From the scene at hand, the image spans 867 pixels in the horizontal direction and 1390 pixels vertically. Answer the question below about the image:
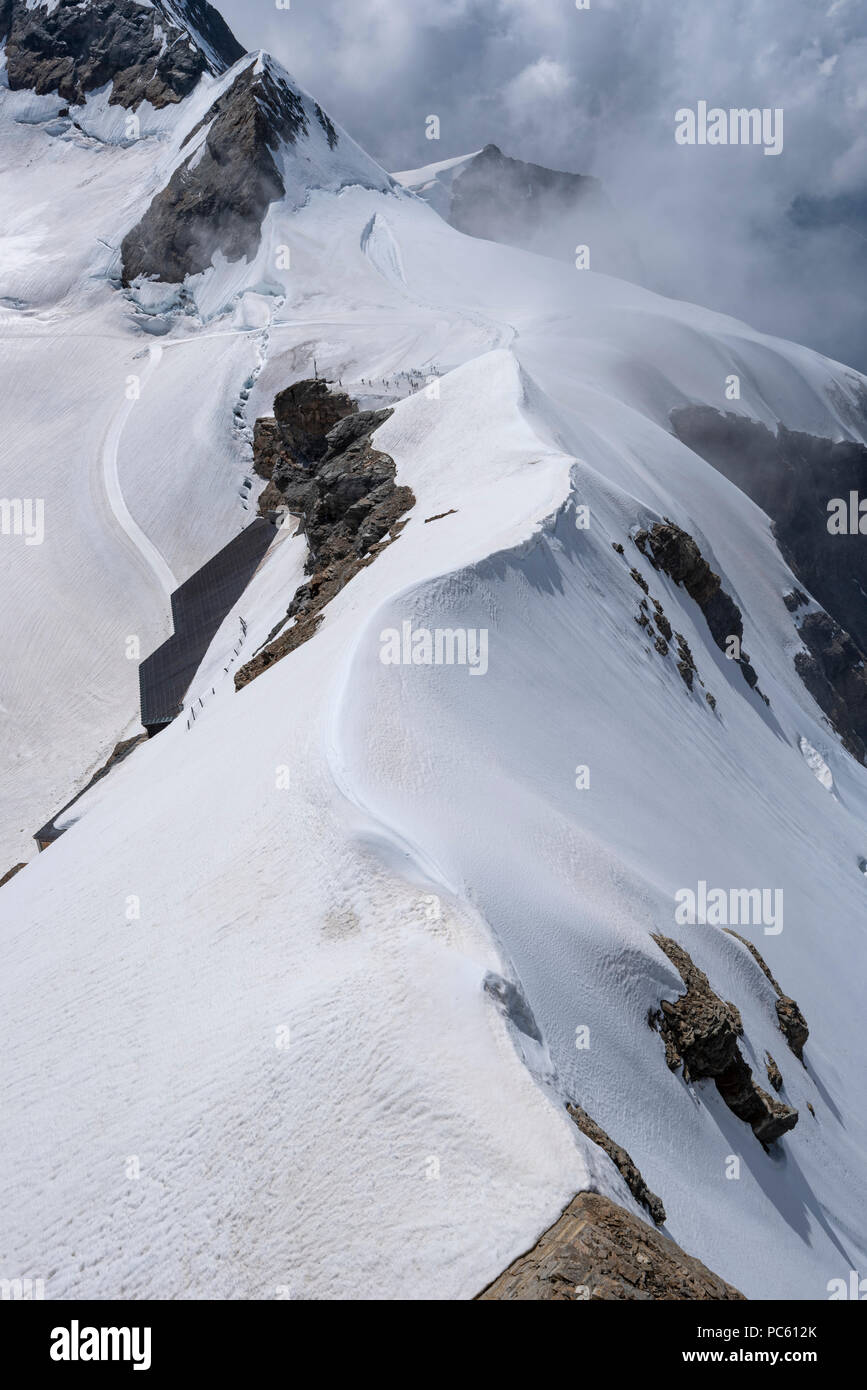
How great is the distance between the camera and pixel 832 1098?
14820mm

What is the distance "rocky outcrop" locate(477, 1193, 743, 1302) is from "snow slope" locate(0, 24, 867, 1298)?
0.20m

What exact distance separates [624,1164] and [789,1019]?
791cm

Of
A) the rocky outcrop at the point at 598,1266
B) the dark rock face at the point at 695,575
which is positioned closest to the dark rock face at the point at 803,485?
the dark rock face at the point at 695,575

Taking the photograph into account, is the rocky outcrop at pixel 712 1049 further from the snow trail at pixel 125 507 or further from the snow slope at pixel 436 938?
the snow trail at pixel 125 507

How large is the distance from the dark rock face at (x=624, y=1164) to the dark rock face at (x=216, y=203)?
6876 centimetres

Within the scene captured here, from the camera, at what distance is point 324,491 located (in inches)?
1199

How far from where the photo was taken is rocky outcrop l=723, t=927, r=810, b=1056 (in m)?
14.3

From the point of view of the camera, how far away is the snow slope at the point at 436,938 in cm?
714

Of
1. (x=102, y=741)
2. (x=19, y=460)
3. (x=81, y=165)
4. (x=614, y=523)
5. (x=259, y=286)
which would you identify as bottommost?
(x=102, y=741)

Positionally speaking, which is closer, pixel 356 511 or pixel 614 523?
pixel 614 523

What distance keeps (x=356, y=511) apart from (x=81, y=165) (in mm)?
66123
